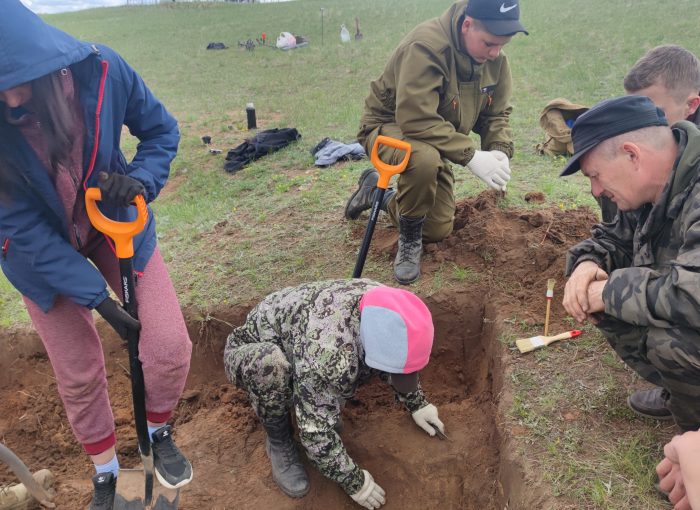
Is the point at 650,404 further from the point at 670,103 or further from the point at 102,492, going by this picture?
the point at 102,492

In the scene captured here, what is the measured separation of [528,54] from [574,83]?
2.64 metres

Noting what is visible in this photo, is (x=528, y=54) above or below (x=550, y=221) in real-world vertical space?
below

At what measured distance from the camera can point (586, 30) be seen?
12.3 m

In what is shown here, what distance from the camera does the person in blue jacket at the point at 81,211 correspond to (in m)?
1.96

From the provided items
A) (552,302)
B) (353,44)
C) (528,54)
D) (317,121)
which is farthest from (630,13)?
(552,302)

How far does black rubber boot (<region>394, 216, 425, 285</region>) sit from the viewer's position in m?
3.76

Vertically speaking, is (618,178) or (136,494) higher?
(618,178)

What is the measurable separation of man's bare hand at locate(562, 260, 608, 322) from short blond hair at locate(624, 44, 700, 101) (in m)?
1.33

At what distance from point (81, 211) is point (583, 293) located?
2.15 m

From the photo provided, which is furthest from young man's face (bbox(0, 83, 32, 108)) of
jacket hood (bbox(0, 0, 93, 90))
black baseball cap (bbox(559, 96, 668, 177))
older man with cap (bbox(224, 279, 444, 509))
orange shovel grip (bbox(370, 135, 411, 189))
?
black baseball cap (bbox(559, 96, 668, 177))

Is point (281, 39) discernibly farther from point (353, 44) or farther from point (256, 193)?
point (256, 193)

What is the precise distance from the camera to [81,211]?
7.53 ft

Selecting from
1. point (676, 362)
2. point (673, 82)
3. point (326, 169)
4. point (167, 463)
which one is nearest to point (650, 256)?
point (676, 362)

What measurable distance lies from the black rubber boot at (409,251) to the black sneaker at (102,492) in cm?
211
